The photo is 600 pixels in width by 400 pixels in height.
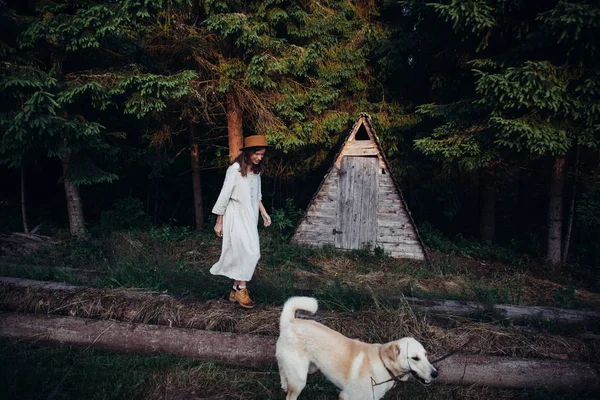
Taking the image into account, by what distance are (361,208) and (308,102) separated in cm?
394

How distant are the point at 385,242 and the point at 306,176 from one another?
5.17 m

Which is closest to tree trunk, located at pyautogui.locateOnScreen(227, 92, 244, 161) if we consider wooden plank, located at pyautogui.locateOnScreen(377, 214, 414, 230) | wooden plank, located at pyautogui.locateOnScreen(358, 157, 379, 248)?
wooden plank, located at pyautogui.locateOnScreen(358, 157, 379, 248)

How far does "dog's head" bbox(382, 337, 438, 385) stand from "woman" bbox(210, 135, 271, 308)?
217 centimetres

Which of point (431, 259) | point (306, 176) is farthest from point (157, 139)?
point (431, 259)

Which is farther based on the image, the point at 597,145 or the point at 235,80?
the point at 235,80

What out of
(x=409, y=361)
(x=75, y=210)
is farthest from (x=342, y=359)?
(x=75, y=210)

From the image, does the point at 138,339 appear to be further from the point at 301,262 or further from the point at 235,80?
the point at 235,80

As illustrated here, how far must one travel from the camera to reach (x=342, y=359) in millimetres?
3195

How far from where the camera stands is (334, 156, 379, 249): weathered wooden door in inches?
384

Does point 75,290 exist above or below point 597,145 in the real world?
below

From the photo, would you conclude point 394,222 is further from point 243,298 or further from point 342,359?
point 342,359

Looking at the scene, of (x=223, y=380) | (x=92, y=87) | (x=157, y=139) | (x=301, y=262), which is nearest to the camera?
(x=223, y=380)

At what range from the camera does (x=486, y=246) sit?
1008 centimetres

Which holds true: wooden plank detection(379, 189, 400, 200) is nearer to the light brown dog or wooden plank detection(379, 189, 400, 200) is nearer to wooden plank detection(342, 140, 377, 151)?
wooden plank detection(342, 140, 377, 151)
